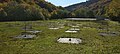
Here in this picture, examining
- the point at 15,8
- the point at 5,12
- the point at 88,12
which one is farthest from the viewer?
the point at 88,12

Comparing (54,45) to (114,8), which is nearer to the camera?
(54,45)

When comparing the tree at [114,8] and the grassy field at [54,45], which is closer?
the grassy field at [54,45]

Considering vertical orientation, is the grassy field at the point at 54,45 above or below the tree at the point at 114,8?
below

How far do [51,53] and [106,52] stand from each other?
3576 mm

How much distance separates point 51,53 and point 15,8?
48.0 meters

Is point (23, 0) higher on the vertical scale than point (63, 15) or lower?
higher

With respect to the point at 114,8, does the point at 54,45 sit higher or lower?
lower

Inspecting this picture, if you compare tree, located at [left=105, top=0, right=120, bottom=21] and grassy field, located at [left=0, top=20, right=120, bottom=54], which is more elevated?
tree, located at [left=105, top=0, right=120, bottom=21]

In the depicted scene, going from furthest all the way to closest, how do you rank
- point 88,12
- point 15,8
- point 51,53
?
point 88,12 → point 15,8 → point 51,53

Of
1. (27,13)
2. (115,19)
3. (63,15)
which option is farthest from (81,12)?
(27,13)

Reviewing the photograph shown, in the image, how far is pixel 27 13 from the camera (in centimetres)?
5925

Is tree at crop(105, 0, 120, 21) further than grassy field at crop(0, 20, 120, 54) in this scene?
Yes

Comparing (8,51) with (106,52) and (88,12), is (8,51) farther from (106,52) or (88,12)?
(88,12)

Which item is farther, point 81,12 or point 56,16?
point 81,12
